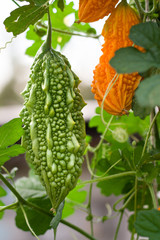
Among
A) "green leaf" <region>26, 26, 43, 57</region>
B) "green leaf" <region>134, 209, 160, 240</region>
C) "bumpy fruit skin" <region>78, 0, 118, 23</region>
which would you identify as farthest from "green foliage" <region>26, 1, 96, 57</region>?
"green leaf" <region>134, 209, 160, 240</region>

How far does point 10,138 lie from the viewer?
705mm

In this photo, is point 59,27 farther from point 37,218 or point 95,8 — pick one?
point 37,218

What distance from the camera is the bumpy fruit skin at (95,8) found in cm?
67

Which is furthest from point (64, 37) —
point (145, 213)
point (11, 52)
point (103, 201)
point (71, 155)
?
point (11, 52)

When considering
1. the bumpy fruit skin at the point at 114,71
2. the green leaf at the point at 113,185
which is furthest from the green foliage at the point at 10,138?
the green leaf at the point at 113,185

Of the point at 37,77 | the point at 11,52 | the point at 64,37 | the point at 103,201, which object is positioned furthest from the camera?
the point at 11,52

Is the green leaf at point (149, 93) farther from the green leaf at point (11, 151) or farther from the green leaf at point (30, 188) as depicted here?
the green leaf at point (30, 188)

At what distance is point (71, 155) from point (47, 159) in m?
0.04

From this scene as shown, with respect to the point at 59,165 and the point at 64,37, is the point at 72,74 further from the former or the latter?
the point at 64,37

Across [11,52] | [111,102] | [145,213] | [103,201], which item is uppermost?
[111,102]

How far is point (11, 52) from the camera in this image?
4855 millimetres

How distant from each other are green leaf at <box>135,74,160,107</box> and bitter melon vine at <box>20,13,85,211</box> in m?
0.24

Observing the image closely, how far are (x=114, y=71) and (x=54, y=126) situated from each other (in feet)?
0.51

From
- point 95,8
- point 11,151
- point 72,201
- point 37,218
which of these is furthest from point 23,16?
point 72,201
